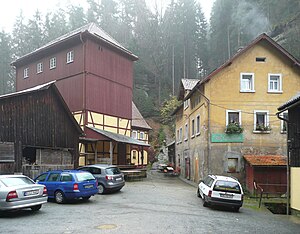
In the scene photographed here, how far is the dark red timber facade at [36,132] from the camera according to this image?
19094 millimetres

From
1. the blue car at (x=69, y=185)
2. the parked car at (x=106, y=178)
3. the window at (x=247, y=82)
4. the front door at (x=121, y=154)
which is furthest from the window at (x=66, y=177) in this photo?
the front door at (x=121, y=154)

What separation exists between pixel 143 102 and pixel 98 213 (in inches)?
2005

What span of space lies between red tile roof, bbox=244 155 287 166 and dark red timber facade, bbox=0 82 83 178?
1204 centimetres

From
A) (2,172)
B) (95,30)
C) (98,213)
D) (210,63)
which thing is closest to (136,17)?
(210,63)

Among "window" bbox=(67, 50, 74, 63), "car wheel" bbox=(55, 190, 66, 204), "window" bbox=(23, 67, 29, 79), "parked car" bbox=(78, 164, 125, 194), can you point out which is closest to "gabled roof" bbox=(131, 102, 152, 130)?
"window" bbox=(23, 67, 29, 79)

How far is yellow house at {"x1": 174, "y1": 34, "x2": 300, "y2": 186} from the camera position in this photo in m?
25.2

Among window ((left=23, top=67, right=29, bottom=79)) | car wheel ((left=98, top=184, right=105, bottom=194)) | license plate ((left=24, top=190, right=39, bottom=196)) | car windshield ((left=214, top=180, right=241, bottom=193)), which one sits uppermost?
window ((left=23, top=67, right=29, bottom=79))

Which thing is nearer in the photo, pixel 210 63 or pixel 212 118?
pixel 212 118

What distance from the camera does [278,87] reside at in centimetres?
2617

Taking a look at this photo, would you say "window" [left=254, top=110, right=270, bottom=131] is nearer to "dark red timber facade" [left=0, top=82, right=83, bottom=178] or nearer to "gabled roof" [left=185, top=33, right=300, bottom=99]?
"gabled roof" [left=185, top=33, right=300, bottom=99]

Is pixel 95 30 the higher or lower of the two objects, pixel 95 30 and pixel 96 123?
the higher

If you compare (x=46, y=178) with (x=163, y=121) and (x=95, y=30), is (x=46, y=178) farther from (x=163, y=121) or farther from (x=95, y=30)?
(x=163, y=121)

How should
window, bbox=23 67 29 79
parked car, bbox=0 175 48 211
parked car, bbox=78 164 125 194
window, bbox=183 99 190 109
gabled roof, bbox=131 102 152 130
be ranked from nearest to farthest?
parked car, bbox=0 175 48 211 < parked car, bbox=78 164 125 194 < window, bbox=183 99 190 109 < window, bbox=23 67 29 79 < gabled roof, bbox=131 102 152 130

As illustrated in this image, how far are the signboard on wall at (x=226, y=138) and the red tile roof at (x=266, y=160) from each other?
1352 millimetres
